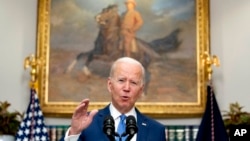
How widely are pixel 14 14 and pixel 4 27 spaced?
24 centimetres

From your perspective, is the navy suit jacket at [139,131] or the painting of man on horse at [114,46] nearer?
the navy suit jacket at [139,131]

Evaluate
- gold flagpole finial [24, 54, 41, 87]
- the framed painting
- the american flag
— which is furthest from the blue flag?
gold flagpole finial [24, 54, 41, 87]

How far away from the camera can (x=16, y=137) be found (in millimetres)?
6723

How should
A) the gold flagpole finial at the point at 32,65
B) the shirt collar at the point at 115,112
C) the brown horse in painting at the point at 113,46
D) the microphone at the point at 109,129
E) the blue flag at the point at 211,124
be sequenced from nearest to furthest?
the microphone at the point at 109,129 < the shirt collar at the point at 115,112 < the blue flag at the point at 211,124 < the gold flagpole finial at the point at 32,65 < the brown horse in painting at the point at 113,46

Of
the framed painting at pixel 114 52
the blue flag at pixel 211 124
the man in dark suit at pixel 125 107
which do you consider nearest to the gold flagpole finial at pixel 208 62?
the framed painting at pixel 114 52

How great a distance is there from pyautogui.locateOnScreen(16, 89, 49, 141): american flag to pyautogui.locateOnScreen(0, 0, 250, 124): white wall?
10.9 inches

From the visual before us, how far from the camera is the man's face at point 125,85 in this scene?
3.58m

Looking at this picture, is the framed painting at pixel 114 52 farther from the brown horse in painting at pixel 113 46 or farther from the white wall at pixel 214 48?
the white wall at pixel 214 48

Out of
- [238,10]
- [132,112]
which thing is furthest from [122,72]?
[238,10]

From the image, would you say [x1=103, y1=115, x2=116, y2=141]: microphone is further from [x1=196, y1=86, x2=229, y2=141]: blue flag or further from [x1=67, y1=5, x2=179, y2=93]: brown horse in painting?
[x1=67, y1=5, x2=179, y2=93]: brown horse in painting

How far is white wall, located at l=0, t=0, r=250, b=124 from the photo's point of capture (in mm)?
7414

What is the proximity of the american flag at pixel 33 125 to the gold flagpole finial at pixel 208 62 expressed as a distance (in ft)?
7.75

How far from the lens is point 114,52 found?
7523 mm

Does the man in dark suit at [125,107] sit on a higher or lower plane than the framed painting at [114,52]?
lower
